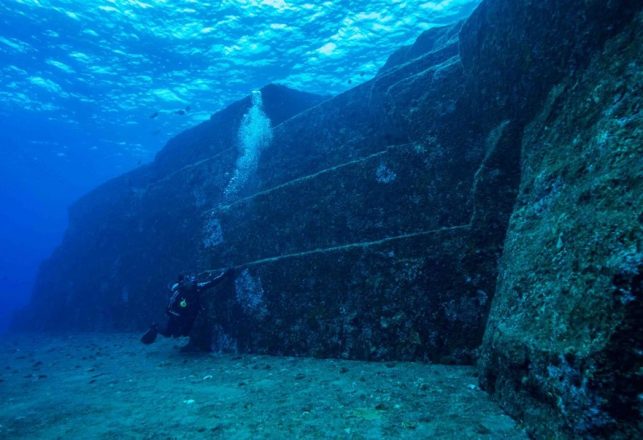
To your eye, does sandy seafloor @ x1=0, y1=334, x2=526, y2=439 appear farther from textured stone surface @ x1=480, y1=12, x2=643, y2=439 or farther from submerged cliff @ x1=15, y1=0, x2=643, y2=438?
textured stone surface @ x1=480, y1=12, x2=643, y2=439

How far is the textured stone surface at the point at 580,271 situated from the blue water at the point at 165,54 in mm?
15545

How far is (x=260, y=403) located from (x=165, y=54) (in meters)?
20.9

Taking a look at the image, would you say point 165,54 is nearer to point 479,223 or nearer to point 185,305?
point 185,305

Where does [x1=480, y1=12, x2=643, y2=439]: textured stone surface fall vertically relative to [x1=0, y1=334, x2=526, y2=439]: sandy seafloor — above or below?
above

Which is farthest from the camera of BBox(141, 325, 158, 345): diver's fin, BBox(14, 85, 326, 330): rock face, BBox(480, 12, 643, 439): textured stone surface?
BBox(14, 85, 326, 330): rock face

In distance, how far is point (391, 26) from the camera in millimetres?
17953

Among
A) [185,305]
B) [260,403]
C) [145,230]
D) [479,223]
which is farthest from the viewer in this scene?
[145,230]

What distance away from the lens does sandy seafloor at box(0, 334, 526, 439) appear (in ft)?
10.1

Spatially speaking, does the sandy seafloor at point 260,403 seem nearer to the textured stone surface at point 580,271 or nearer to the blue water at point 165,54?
the textured stone surface at point 580,271

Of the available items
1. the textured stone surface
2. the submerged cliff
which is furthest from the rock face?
the textured stone surface

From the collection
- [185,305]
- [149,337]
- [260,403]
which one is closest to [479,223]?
[260,403]

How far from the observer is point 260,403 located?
4.05 meters

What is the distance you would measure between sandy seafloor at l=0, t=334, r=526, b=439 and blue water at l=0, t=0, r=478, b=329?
14133mm

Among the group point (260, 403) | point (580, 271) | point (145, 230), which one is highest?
point (145, 230)
